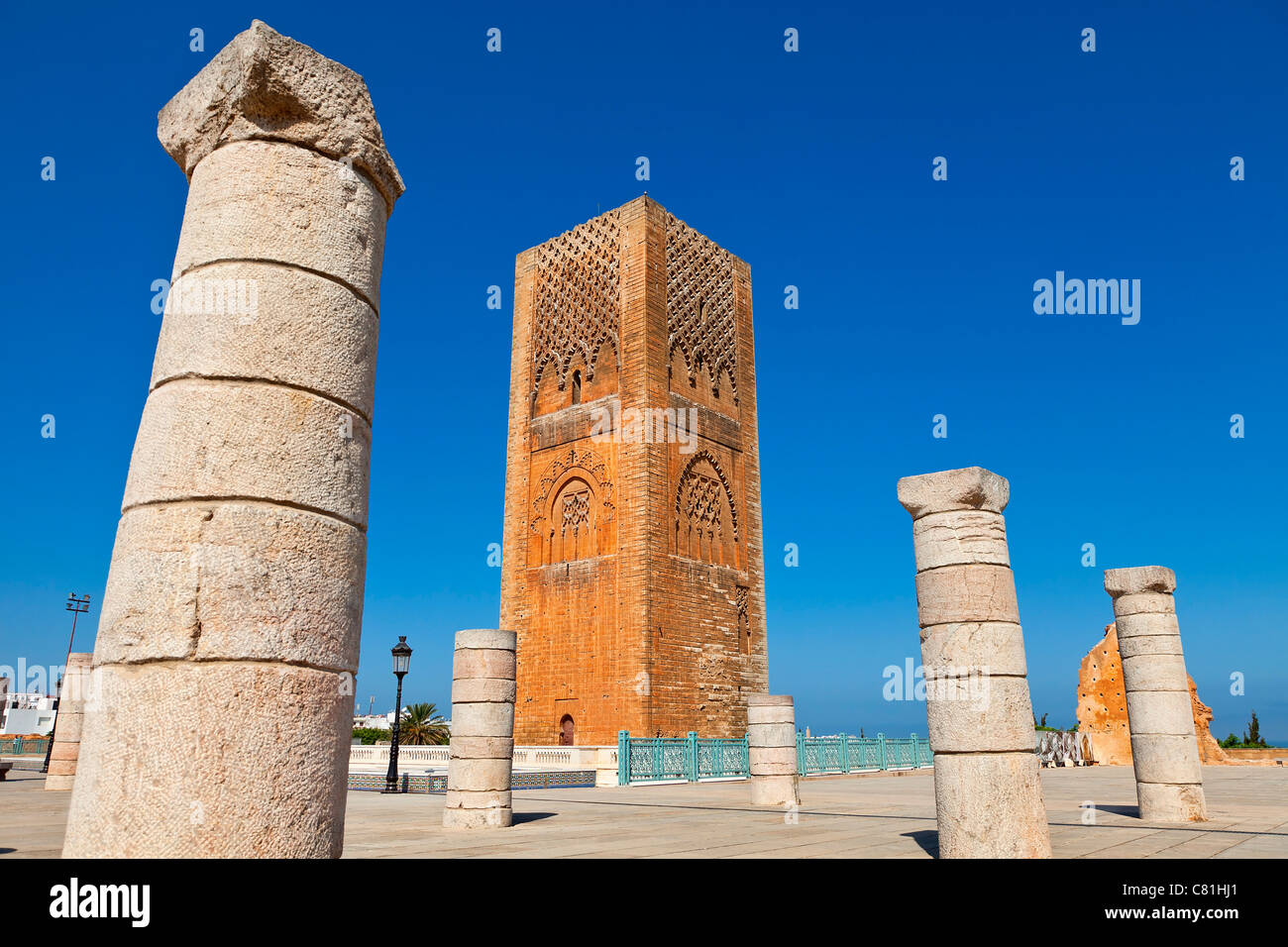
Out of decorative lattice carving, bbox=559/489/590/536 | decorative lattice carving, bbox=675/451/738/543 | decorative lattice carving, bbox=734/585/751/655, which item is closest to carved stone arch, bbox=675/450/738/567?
decorative lattice carving, bbox=675/451/738/543

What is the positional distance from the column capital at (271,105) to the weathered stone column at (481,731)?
624cm

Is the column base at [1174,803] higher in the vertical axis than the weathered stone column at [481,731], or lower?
lower

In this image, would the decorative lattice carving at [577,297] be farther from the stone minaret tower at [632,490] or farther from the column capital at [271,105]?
the column capital at [271,105]

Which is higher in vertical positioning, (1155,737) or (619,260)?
(619,260)

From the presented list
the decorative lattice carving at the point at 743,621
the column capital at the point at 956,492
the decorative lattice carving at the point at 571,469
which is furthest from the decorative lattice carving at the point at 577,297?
the column capital at the point at 956,492

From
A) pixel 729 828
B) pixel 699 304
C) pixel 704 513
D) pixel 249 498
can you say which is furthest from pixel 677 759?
pixel 249 498

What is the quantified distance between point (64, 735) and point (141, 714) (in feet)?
43.6

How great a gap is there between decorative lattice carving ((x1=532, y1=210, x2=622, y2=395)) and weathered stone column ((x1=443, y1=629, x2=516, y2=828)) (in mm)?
12903

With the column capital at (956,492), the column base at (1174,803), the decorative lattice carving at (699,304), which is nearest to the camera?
the column capital at (956,492)

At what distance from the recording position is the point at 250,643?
2395mm

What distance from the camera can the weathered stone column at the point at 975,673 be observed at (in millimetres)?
5223
